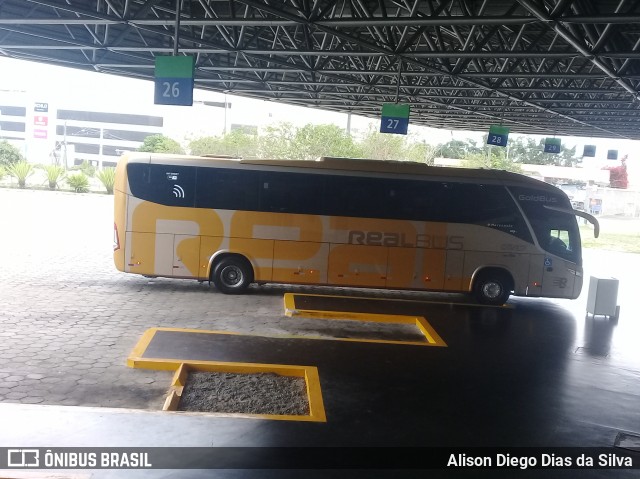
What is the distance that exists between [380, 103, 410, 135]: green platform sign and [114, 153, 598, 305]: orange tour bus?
6.27m

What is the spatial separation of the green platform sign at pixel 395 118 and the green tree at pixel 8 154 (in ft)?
98.9

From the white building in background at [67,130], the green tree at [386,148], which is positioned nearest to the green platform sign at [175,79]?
the green tree at [386,148]

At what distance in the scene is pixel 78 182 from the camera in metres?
38.9

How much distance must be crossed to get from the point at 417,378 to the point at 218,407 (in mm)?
2907

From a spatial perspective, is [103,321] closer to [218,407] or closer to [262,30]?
[218,407]

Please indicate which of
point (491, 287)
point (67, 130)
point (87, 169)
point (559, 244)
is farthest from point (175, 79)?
point (67, 130)

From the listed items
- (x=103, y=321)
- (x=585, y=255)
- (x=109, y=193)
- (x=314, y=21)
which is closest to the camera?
(x=103, y=321)

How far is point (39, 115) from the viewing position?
45.2m

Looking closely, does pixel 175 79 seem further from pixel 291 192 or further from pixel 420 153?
pixel 420 153

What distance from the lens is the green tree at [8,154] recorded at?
41162 mm

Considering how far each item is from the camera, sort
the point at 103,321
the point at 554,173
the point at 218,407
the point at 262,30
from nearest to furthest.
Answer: the point at 218,407
the point at 103,321
the point at 262,30
the point at 554,173

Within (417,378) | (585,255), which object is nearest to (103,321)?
(417,378)

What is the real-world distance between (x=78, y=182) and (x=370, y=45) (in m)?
28.5

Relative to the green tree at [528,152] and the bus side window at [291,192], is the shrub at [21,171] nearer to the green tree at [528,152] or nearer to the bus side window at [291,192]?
the bus side window at [291,192]
